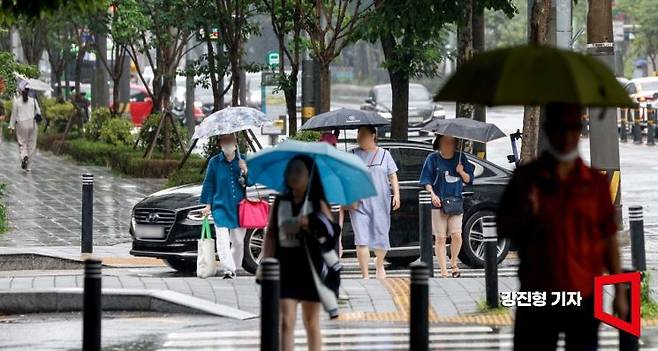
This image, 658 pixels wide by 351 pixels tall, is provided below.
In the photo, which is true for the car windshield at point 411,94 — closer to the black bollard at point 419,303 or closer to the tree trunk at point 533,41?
the tree trunk at point 533,41

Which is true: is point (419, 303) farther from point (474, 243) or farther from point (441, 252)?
point (474, 243)

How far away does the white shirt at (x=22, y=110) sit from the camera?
32.3 m

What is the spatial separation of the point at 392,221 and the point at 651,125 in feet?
94.5

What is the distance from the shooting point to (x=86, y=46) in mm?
43312

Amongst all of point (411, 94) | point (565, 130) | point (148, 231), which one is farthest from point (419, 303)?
point (411, 94)

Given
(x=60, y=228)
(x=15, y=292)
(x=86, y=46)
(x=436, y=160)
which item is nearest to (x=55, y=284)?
(x=15, y=292)

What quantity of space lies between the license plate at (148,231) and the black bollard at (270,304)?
769 cm

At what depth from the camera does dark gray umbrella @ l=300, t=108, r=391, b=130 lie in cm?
1667

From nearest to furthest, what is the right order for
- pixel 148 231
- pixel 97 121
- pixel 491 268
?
pixel 491 268 < pixel 148 231 < pixel 97 121

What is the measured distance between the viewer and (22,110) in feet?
107

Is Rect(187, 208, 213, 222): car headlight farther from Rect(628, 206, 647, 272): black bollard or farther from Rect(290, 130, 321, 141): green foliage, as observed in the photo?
Rect(628, 206, 647, 272): black bollard

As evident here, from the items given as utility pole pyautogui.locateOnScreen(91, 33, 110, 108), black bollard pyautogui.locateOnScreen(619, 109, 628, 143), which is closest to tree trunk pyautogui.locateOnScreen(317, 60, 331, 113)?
utility pole pyautogui.locateOnScreen(91, 33, 110, 108)

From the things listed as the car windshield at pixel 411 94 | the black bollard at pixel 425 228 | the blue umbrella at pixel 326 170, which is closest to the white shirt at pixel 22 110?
the black bollard at pixel 425 228

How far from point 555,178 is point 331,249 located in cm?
250
